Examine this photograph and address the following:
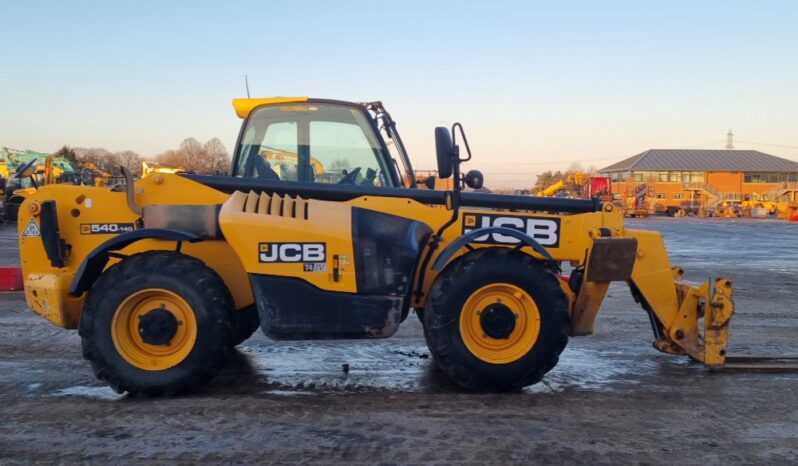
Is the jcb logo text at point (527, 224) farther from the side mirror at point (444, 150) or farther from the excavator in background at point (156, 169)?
the excavator in background at point (156, 169)

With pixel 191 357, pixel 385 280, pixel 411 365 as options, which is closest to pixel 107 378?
pixel 191 357

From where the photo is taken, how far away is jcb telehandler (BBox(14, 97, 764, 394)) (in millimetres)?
4816

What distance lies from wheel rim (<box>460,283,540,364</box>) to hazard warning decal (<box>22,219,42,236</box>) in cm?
327

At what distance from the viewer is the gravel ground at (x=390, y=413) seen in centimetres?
393

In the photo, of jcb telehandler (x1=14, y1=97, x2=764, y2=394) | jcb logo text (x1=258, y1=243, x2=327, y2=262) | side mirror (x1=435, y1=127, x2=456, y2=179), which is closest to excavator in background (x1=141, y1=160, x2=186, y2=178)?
jcb telehandler (x1=14, y1=97, x2=764, y2=394)

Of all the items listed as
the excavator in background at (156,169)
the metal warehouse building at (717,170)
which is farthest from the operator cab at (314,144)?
the metal warehouse building at (717,170)

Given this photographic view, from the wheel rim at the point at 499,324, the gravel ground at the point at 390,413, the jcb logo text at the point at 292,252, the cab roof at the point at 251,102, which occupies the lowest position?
the gravel ground at the point at 390,413

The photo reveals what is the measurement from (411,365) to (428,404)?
1.19m

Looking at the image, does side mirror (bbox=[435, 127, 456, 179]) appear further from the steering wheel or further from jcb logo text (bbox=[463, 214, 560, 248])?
the steering wheel

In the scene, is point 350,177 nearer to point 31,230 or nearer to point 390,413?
point 390,413

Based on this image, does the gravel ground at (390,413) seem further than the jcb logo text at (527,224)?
No

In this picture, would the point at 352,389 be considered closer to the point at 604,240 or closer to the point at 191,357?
the point at 191,357

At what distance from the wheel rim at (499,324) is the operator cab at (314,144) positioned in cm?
133

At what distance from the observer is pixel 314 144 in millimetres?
5715
